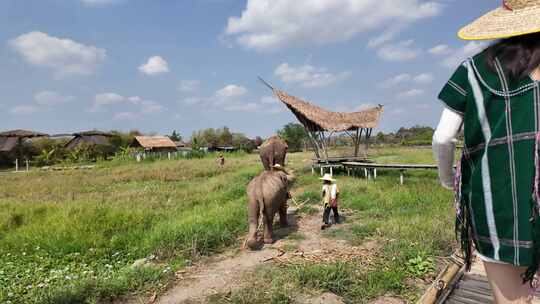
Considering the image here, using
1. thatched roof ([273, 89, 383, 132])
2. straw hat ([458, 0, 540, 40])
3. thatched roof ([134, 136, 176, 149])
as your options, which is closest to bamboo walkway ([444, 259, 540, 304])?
straw hat ([458, 0, 540, 40])

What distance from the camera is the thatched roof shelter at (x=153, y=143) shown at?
125 ft

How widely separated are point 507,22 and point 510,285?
100cm

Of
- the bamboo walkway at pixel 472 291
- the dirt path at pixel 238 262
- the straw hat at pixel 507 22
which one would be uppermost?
the straw hat at pixel 507 22

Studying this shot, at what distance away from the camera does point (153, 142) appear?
3906cm

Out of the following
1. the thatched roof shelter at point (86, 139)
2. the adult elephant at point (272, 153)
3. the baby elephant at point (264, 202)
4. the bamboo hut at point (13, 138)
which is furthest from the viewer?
the thatched roof shelter at point (86, 139)

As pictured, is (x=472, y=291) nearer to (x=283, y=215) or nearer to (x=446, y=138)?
(x=446, y=138)

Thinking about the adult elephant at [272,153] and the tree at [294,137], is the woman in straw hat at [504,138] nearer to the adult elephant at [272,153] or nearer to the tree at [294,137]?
the adult elephant at [272,153]

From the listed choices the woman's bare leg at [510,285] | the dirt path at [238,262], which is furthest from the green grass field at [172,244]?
the woman's bare leg at [510,285]

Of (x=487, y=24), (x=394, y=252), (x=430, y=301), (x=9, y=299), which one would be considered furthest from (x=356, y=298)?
(x=9, y=299)

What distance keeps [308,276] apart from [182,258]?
191cm

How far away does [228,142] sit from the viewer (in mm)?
53312

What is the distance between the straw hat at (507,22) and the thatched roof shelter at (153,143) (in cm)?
3946

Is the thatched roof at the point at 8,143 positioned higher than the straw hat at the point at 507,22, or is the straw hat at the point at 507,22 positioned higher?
the thatched roof at the point at 8,143

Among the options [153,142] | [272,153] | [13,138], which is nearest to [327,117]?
[272,153]
